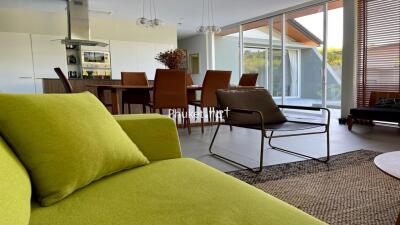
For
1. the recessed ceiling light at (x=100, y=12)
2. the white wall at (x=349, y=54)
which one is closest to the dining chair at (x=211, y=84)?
the white wall at (x=349, y=54)

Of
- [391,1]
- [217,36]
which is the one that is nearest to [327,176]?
[391,1]

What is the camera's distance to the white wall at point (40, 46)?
6.42m

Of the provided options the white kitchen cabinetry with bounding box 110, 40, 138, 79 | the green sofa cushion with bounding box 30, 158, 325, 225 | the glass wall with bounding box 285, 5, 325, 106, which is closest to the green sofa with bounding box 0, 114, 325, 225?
the green sofa cushion with bounding box 30, 158, 325, 225

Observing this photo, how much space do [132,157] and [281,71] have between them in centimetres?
→ 704

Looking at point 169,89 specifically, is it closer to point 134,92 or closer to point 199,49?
point 134,92

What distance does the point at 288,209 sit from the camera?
86cm

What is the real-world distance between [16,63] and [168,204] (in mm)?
6946

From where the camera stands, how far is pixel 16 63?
6.46 metres

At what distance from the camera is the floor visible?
2.88 m

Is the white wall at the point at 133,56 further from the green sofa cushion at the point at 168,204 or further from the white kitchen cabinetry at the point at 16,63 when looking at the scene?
the green sofa cushion at the point at 168,204

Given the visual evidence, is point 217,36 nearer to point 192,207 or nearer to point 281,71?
point 281,71

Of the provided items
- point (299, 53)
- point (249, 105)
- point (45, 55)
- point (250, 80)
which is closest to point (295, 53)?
point (299, 53)

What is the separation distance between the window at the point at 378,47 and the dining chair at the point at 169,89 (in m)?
3.40

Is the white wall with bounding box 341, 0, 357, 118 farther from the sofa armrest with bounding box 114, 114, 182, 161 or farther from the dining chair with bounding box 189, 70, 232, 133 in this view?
the sofa armrest with bounding box 114, 114, 182, 161
